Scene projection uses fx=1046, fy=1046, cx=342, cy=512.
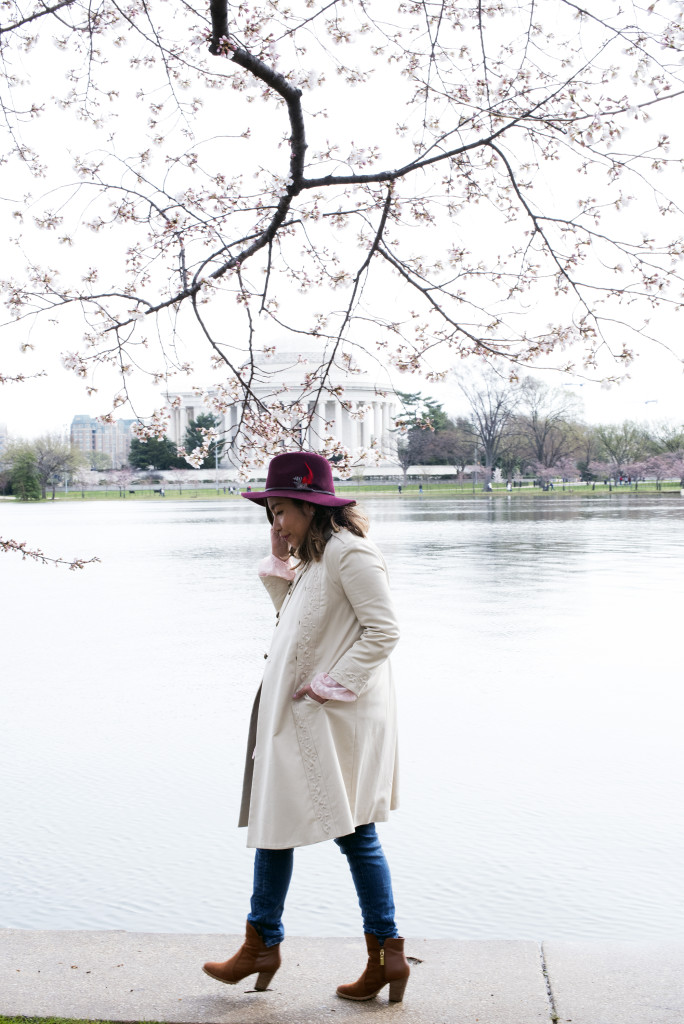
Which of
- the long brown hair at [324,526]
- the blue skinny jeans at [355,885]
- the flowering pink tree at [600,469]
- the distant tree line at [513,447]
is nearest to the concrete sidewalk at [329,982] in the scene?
the blue skinny jeans at [355,885]

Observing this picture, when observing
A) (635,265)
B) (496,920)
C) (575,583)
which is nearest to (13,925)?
(496,920)

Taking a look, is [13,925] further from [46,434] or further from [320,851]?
[46,434]

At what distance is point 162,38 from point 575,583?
11161 millimetres

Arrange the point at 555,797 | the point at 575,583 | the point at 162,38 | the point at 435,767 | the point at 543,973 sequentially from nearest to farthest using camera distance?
the point at 543,973, the point at 162,38, the point at 555,797, the point at 435,767, the point at 575,583

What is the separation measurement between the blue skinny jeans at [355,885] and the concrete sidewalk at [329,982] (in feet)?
0.73

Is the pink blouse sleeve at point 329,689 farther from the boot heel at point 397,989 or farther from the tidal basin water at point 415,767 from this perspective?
the tidal basin water at point 415,767

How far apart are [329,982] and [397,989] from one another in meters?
0.28

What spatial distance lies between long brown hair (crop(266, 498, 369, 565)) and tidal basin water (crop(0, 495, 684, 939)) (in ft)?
5.84

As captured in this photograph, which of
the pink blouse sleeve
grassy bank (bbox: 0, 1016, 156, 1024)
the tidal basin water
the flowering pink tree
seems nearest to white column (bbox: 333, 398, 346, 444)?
the tidal basin water

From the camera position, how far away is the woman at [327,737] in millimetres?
3137

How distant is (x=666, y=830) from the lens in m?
5.21

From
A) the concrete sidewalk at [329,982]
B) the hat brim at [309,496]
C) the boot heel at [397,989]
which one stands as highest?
the hat brim at [309,496]

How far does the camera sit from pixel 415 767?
6422mm

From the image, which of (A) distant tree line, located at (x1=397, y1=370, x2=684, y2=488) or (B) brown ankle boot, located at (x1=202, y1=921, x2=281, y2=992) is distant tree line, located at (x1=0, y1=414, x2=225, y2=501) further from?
(B) brown ankle boot, located at (x1=202, y1=921, x2=281, y2=992)
